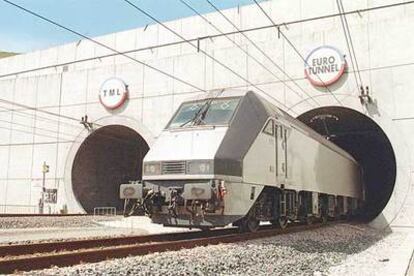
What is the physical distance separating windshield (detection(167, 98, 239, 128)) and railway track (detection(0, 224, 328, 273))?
2918 millimetres

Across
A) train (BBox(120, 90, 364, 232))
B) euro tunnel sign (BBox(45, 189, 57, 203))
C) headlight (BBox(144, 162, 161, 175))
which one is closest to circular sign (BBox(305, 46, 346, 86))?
train (BBox(120, 90, 364, 232))

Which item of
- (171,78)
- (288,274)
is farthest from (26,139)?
(288,274)

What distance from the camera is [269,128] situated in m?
12.8

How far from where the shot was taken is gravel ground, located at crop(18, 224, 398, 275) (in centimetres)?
709

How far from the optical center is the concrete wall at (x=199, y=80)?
75.5 feet

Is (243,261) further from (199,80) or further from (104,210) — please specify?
(104,210)

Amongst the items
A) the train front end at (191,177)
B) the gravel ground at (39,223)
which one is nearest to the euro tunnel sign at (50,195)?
the gravel ground at (39,223)

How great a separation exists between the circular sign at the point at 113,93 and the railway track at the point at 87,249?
1836 cm

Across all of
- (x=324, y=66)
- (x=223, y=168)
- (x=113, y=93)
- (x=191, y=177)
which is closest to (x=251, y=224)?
(x=223, y=168)

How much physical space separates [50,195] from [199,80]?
13018 millimetres

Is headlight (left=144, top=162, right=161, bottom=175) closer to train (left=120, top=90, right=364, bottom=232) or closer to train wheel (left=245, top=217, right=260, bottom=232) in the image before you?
train (left=120, top=90, right=364, bottom=232)

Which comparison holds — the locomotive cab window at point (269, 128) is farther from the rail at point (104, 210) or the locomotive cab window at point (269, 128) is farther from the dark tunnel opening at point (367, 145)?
the rail at point (104, 210)

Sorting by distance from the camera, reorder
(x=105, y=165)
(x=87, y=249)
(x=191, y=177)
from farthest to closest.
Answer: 1. (x=105, y=165)
2. (x=191, y=177)
3. (x=87, y=249)

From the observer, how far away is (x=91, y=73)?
3225cm
